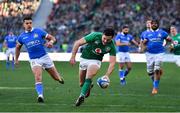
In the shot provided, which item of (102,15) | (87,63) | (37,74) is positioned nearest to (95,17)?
(102,15)

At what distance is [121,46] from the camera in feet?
87.9

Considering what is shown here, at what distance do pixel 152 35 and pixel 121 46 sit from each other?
6193mm

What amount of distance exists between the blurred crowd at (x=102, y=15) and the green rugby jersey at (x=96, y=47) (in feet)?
112

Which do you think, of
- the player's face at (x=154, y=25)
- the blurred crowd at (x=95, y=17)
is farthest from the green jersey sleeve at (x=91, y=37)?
the blurred crowd at (x=95, y=17)

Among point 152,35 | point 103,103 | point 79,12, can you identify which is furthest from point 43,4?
point 103,103

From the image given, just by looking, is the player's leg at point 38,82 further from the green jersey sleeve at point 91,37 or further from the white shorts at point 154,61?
the white shorts at point 154,61

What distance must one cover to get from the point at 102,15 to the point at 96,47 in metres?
37.9

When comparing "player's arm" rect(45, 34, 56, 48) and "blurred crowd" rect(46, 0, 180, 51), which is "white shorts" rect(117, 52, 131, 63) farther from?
"blurred crowd" rect(46, 0, 180, 51)

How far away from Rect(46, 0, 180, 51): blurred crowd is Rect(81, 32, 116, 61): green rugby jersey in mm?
34021

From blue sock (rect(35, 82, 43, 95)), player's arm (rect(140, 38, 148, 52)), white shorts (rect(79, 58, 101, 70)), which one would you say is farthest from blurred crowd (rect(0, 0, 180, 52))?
white shorts (rect(79, 58, 101, 70))

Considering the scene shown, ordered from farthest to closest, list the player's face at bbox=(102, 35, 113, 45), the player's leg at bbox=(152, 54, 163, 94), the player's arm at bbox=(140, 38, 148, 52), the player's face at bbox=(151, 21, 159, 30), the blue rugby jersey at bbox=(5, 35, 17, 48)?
the blue rugby jersey at bbox=(5, 35, 17, 48)
the player's arm at bbox=(140, 38, 148, 52)
the player's leg at bbox=(152, 54, 163, 94)
the player's face at bbox=(151, 21, 159, 30)
the player's face at bbox=(102, 35, 113, 45)

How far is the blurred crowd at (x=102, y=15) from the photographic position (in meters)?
52.1

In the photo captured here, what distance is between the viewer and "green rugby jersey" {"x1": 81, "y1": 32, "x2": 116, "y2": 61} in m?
A: 15.8

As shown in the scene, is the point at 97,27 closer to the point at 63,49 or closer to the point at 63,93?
the point at 63,49
